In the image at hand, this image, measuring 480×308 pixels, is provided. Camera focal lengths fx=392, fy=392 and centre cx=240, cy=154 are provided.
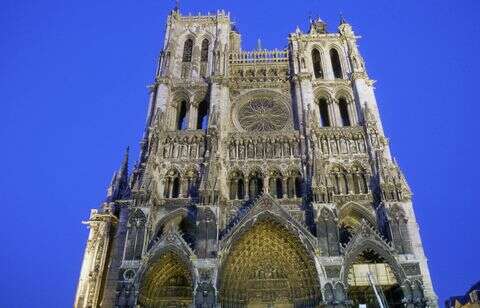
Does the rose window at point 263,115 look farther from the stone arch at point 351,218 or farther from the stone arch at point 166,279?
the stone arch at point 166,279

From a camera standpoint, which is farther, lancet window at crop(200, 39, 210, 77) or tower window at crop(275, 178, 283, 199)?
lancet window at crop(200, 39, 210, 77)

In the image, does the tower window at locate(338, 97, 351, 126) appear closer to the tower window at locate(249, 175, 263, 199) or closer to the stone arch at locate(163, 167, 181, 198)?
the tower window at locate(249, 175, 263, 199)

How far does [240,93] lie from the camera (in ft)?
98.9

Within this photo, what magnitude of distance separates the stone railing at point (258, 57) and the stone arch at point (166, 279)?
16.7 meters

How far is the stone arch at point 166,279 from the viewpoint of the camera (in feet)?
68.4

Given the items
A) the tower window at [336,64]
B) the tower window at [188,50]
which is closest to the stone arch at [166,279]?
the tower window at [188,50]

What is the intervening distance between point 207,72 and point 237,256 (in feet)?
50.1

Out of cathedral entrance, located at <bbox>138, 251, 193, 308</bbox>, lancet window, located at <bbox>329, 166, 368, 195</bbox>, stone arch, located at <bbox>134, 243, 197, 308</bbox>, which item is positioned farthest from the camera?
lancet window, located at <bbox>329, 166, 368, 195</bbox>

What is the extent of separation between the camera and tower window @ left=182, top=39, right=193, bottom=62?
32.7 meters

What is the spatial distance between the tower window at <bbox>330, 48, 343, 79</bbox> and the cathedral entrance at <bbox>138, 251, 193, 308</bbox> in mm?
19237

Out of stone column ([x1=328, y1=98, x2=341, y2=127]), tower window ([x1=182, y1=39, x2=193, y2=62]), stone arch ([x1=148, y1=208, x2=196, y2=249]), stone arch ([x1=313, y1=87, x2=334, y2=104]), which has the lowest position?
stone arch ([x1=148, y1=208, x2=196, y2=249])

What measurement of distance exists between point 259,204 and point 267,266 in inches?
147

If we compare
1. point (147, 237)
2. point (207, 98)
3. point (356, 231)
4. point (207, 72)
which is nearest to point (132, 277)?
point (147, 237)

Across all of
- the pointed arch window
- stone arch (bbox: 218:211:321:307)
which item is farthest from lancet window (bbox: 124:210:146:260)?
the pointed arch window
